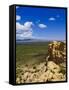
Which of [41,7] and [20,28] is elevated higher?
[41,7]

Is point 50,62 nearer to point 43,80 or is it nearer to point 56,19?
point 43,80

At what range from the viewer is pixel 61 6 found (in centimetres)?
175

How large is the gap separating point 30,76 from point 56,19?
37 centimetres

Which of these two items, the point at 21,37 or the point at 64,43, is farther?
Result: the point at 64,43

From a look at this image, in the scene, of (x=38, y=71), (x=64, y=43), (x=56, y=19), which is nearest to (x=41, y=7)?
(x=56, y=19)

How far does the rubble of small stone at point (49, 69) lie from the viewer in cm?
161

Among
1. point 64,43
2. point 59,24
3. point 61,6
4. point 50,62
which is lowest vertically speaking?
point 50,62

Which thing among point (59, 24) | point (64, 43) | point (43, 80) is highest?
point (59, 24)

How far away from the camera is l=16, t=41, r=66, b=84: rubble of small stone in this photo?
1.61m

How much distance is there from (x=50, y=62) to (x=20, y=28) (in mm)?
273

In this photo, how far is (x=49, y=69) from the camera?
168cm

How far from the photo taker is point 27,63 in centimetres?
162
